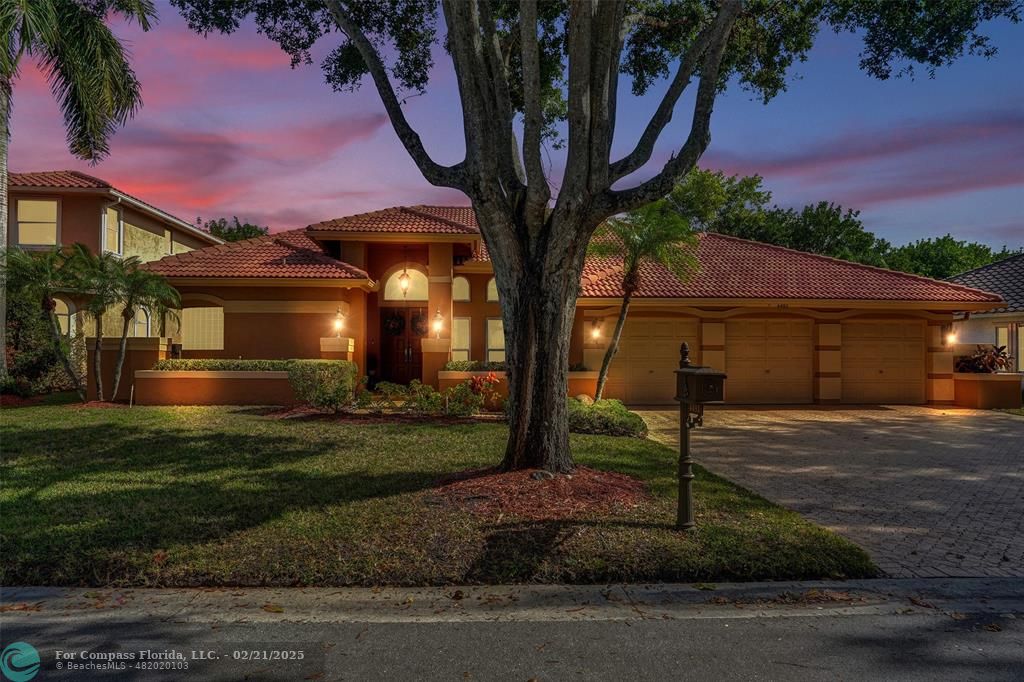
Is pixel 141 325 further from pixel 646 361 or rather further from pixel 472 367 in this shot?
pixel 646 361

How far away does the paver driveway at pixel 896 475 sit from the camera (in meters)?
5.57

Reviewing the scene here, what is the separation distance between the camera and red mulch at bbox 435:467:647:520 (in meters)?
5.95

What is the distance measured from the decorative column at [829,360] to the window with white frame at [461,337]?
10483mm

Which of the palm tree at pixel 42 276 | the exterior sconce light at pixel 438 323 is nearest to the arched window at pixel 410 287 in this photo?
the exterior sconce light at pixel 438 323

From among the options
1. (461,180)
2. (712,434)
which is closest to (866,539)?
(461,180)

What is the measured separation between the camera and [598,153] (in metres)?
6.74

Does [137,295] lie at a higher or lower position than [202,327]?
higher

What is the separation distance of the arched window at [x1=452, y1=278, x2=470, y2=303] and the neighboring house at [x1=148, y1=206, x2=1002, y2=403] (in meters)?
0.04

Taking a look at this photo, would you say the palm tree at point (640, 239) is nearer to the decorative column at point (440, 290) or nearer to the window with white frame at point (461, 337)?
the decorative column at point (440, 290)

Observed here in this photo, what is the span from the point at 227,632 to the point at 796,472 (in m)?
7.78

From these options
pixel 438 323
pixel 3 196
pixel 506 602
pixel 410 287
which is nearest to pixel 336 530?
pixel 506 602

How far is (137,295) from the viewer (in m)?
→ 14.3

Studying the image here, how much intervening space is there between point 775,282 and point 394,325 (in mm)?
11635

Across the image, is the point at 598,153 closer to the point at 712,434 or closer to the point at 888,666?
the point at 888,666
